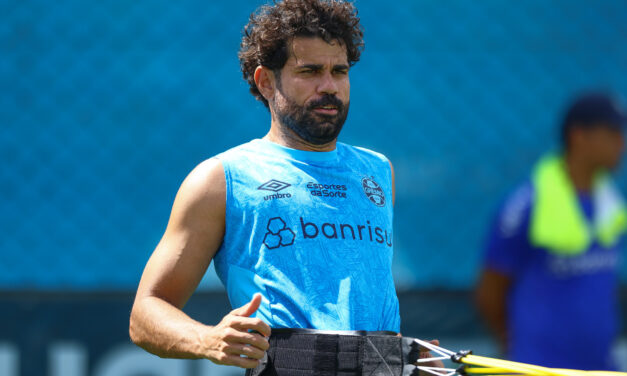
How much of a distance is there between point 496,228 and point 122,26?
7.39 feet

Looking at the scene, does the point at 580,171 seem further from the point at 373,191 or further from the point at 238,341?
the point at 238,341

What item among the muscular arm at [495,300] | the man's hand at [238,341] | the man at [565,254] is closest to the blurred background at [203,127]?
the muscular arm at [495,300]

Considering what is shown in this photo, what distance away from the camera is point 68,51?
178 inches

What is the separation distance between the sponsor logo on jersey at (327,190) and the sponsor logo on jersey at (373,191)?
81 mm

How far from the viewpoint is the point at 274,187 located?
84.0 inches

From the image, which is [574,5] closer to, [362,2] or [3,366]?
[362,2]

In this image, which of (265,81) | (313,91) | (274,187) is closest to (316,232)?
(274,187)

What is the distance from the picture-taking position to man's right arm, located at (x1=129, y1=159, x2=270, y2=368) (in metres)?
1.92

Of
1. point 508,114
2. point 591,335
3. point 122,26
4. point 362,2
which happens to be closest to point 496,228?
point 591,335

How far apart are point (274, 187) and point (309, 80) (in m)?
0.30

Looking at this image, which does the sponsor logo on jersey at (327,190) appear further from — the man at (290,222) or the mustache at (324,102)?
the mustache at (324,102)

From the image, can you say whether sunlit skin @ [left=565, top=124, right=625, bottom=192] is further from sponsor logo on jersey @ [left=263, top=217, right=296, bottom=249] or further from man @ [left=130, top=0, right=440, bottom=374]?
sponsor logo on jersey @ [left=263, top=217, right=296, bottom=249]

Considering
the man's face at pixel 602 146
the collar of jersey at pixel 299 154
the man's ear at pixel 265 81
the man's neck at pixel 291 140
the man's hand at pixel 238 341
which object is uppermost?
the man's face at pixel 602 146

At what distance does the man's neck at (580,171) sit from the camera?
4.05m
